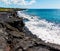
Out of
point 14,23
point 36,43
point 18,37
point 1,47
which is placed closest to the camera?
point 1,47

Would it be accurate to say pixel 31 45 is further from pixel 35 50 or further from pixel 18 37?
pixel 18 37

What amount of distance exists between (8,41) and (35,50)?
4.16 m

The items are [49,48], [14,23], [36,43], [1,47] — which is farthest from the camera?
[14,23]

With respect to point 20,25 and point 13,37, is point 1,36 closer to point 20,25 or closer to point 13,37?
point 13,37

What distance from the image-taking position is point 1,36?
17109mm

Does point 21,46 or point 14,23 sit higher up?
point 21,46

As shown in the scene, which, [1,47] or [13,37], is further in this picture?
[13,37]

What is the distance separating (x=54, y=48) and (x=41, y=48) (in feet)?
4.21

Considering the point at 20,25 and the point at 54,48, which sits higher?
the point at 54,48

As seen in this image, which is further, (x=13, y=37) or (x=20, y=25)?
(x=20, y=25)

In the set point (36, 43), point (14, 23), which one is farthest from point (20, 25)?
point (36, 43)

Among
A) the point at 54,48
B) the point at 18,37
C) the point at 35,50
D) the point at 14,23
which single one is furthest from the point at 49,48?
the point at 14,23

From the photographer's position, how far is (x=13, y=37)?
18.5 meters

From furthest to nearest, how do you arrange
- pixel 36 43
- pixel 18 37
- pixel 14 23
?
pixel 14 23 < pixel 18 37 < pixel 36 43
